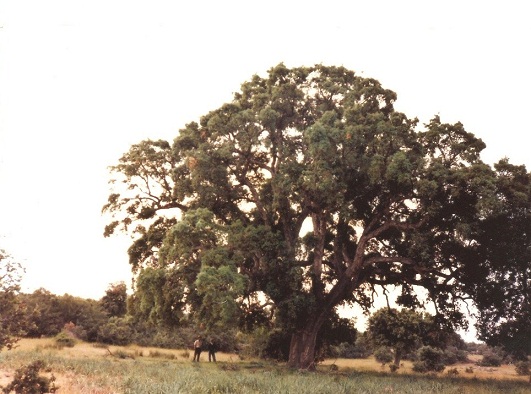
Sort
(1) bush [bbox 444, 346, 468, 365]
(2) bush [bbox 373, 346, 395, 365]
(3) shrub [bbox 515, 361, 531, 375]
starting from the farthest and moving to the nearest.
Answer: (1) bush [bbox 444, 346, 468, 365] → (2) bush [bbox 373, 346, 395, 365] → (3) shrub [bbox 515, 361, 531, 375]

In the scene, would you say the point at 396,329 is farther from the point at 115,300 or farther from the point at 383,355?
the point at 115,300

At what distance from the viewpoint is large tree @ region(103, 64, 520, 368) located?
69.7ft

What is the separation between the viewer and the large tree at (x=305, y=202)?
21.2 m

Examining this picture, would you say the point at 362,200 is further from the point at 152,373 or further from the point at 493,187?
the point at 152,373

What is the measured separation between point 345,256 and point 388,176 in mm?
7893

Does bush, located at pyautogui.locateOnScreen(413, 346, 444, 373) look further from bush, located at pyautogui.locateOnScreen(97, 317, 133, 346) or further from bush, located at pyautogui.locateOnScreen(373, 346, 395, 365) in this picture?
bush, located at pyautogui.locateOnScreen(97, 317, 133, 346)

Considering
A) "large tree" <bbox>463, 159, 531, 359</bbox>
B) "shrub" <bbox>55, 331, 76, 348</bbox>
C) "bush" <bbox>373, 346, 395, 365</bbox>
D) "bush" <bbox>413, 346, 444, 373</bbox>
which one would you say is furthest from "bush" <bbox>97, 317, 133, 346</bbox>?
"large tree" <bbox>463, 159, 531, 359</bbox>

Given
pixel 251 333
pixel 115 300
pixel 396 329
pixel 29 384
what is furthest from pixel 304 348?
pixel 115 300

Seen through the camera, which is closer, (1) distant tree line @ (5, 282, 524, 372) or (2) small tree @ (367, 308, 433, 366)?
(1) distant tree line @ (5, 282, 524, 372)

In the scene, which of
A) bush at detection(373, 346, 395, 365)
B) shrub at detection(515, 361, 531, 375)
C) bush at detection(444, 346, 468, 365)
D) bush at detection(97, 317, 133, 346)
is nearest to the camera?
shrub at detection(515, 361, 531, 375)

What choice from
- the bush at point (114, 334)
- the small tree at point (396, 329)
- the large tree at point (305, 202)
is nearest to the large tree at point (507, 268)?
the large tree at point (305, 202)

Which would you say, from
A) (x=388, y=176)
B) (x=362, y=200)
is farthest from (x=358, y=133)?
(x=362, y=200)

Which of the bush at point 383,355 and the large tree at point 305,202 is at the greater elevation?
the large tree at point 305,202

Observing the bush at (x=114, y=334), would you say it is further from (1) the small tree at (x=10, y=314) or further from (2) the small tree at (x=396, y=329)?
(1) the small tree at (x=10, y=314)
